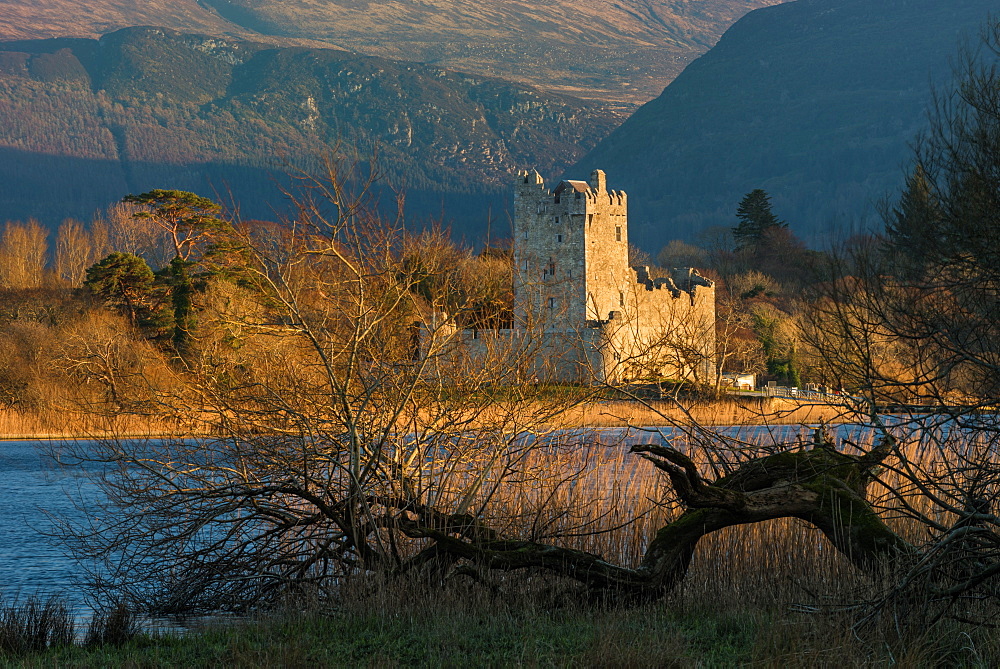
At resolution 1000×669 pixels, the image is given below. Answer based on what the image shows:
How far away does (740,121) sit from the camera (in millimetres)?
163125

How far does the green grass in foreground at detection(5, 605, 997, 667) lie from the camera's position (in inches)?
222

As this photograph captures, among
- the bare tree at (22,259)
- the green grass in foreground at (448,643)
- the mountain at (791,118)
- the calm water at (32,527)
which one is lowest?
the calm water at (32,527)

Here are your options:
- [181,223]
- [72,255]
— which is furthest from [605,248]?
[72,255]

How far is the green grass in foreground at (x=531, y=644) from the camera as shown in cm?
564

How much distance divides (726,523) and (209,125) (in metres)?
176

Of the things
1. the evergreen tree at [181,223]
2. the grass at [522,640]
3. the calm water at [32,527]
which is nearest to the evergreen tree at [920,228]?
the grass at [522,640]

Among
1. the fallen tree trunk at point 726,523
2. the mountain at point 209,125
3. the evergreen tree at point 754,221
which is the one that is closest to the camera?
the fallen tree trunk at point 726,523

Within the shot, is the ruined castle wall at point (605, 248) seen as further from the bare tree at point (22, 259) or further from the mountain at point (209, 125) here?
Answer: the mountain at point (209, 125)

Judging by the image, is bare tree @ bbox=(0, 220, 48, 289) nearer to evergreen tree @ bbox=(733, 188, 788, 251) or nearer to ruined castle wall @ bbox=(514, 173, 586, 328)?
ruined castle wall @ bbox=(514, 173, 586, 328)

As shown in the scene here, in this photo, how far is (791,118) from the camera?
158500 mm

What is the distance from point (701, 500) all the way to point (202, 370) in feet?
12.1

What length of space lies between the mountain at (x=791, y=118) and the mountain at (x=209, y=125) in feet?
71.9

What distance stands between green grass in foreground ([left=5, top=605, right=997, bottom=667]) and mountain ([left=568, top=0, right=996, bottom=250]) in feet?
378

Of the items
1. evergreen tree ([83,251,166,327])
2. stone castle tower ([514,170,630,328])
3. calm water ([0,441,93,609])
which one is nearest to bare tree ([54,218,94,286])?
evergreen tree ([83,251,166,327])
